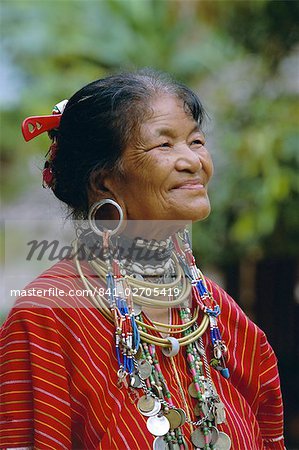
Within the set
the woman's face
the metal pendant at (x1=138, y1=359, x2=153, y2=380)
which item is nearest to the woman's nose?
the woman's face

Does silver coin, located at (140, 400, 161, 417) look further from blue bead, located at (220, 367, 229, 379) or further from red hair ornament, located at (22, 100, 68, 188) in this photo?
red hair ornament, located at (22, 100, 68, 188)

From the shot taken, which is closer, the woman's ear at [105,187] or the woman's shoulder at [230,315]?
the woman's ear at [105,187]

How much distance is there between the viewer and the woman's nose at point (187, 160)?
1.81m

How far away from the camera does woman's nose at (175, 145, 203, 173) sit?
5.94 feet

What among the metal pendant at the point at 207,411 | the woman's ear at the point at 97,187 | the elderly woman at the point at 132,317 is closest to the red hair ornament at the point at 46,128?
the elderly woman at the point at 132,317

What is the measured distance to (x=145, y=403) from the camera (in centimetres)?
177

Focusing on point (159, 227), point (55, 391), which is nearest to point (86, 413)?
point (55, 391)

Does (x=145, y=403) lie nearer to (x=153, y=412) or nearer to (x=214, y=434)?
(x=153, y=412)

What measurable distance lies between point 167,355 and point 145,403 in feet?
0.51

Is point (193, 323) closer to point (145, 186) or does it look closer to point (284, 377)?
point (145, 186)

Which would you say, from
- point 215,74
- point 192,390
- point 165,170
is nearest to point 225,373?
point 192,390

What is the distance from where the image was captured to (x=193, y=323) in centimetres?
197

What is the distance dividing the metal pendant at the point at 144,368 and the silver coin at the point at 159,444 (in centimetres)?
15

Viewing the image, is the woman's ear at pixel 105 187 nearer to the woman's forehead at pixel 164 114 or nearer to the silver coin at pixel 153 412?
the woman's forehead at pixel 164 114
